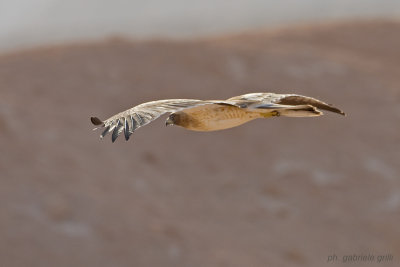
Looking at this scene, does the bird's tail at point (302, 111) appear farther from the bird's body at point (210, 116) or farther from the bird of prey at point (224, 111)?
the bird's body at point (210, 116)

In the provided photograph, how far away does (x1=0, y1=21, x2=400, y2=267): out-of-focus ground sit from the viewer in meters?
22.3

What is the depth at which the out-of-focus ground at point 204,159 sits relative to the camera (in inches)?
877

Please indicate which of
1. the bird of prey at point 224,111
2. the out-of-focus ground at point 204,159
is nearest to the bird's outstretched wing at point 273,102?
the bird of prey at point 224,111

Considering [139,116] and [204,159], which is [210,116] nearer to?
[139,116]

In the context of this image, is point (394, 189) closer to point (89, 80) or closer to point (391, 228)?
point (391, 228)

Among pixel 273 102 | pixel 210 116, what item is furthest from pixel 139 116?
pixel 273 102

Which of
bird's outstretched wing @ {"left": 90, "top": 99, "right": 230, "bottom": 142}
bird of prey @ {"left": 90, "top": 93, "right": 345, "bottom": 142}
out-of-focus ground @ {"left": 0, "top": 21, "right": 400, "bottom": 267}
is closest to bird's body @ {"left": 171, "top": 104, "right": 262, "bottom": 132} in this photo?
bird of prey @ {"left": 90, "top": 93, "right": 345, "bottom": 142}

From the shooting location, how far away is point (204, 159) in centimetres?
2636

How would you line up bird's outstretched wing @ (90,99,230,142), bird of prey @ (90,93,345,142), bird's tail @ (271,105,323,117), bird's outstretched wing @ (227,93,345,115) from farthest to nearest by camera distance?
bird's outstretched wing @ (227,93,345,115), bird's tail @ (271,105,323,117), bird of prey @ (90,93,345,142), bird's outstretched wing @ (90,99,230,142)

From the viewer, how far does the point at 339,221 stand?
25438 mm

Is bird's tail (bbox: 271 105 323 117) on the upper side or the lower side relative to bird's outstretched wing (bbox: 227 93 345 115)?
lower

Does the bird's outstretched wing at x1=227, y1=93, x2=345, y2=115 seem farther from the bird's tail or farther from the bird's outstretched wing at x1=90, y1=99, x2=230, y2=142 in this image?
the bird's outstretched wing at x1=90, y1=99, x2=230, y2=142

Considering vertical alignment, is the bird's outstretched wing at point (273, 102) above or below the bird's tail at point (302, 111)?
above

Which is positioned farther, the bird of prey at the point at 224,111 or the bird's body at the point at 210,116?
the bird's body at the point at 210,116
